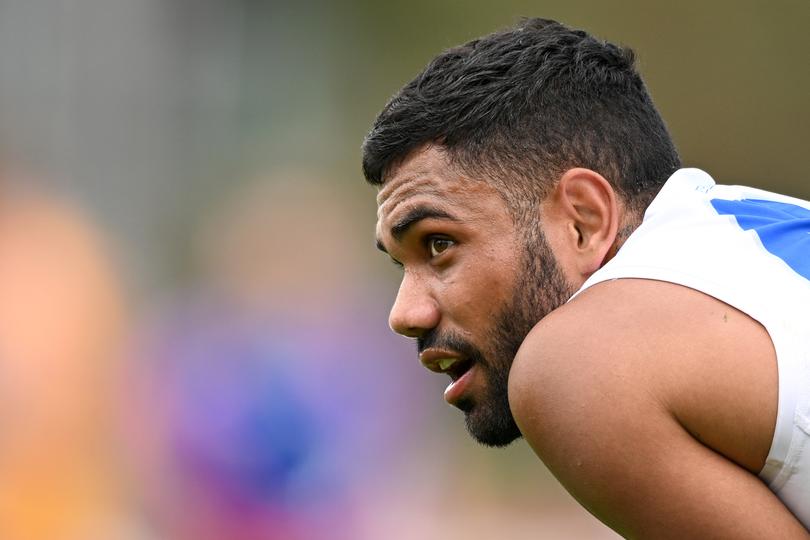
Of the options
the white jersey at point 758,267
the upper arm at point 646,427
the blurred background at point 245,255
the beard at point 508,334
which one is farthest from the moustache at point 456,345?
the blurred background at point 245,255

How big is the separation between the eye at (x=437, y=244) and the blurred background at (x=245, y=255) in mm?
4657

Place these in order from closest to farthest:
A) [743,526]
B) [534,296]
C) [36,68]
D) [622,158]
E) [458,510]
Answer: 1. [743,526]
2. [534,296]
3. [622,158]
4. [458,510]
5. [36,68]

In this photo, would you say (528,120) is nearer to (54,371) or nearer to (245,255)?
(245,255)

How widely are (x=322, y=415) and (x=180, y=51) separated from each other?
9.96 ft

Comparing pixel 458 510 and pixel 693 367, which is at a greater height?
pixel 693 367

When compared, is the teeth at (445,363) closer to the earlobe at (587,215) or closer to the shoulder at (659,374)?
the earlobe at (587,215)

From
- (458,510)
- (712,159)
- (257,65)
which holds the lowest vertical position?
(458,510)

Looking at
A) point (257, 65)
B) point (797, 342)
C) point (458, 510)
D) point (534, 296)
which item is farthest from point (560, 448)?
point (257, 65)

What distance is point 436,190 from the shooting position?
2354mm

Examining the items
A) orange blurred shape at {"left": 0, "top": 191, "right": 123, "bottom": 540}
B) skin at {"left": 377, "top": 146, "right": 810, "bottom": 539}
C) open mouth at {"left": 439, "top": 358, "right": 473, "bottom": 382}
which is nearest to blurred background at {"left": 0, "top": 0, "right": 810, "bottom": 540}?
orange blurred shape at {"left": 0, "top": 191, "right": 123, "bottom": 540}

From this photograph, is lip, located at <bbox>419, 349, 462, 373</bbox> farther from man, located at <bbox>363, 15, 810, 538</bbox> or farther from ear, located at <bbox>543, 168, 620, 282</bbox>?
ear, located at <bbox>543, 168, 620, 282</bbox>

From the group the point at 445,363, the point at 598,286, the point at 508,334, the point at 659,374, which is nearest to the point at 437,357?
the point at 445,363

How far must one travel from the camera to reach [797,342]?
1690mm

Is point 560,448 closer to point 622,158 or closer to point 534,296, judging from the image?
point 534,296
